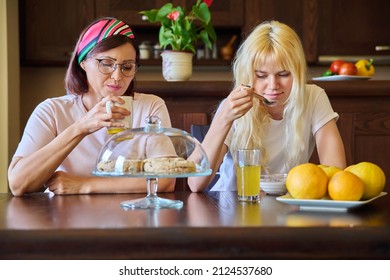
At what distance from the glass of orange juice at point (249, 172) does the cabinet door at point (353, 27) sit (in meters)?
2.77

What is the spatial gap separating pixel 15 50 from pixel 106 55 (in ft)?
7.25

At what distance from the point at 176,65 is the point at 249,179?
1557 mm

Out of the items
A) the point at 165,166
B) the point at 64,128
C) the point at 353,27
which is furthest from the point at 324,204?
the point at 353,27

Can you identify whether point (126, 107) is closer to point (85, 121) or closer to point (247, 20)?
point (85, 121)

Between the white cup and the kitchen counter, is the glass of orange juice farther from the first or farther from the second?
the kitchen counter

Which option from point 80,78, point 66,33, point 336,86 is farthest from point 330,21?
point 80,78

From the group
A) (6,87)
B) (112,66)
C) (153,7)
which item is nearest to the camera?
(112,66)

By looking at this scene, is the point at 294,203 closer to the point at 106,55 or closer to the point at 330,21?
the point at 106,55

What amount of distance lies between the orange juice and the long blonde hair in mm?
533

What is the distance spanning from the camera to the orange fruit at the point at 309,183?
1.21 meters

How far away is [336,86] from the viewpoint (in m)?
2.81

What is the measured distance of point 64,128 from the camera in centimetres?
181

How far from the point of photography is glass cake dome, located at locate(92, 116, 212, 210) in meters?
1.22

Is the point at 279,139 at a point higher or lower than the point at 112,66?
lower
